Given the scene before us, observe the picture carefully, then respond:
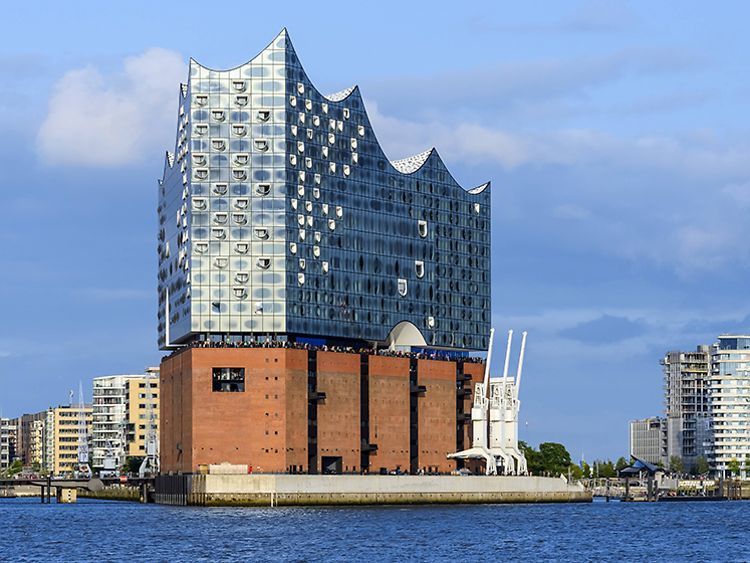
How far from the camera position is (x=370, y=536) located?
136 meters

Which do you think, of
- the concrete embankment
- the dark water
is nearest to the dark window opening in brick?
the concrete embankment

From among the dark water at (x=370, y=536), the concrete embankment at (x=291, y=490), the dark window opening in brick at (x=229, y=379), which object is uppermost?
the dark window opening in brick at (x=229, y=379)

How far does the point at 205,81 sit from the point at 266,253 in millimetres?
21409

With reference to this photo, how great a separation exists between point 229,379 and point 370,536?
58274 millimetres

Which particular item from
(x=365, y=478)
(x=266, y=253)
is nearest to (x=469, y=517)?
(x=365, y=478)

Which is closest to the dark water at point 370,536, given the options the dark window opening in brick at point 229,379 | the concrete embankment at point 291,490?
the concrete embankment at point 291,490

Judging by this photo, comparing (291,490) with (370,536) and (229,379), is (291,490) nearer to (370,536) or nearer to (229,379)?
(229,379)

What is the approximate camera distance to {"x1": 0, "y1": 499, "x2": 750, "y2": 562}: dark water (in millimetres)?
118625

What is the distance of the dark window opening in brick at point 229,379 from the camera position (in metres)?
191

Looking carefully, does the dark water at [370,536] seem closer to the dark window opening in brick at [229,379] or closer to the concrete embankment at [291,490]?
the concrete embankment at [291,490]

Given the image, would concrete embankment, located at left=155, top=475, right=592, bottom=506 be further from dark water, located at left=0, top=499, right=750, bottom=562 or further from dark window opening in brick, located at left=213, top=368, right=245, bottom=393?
dark window opening in brick, located at left=213, top=368, right=245, bottom=393

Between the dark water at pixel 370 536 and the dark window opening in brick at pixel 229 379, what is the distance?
14893 mm

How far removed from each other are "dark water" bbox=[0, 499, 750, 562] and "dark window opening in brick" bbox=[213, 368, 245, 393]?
14.9 metres

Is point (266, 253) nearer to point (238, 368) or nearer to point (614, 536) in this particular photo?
point (238, 368)
